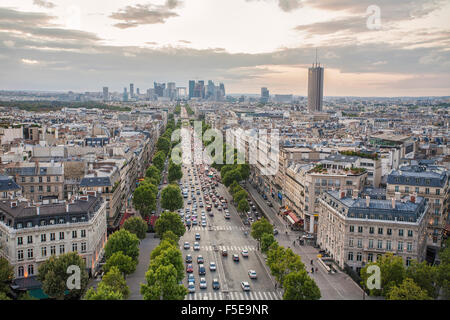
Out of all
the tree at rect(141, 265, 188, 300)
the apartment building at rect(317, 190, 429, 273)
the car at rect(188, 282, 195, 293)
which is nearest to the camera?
the tree at rect(141, 265, 188, 300)

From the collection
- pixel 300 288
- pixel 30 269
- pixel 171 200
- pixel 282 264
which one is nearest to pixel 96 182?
pixel 171 200

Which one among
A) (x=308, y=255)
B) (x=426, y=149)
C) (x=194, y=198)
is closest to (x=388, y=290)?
(x=308, y=255)

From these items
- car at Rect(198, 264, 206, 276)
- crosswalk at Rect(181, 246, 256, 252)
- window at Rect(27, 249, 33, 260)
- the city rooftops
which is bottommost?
crosswalk at Rect(181, 246, 256, 252)

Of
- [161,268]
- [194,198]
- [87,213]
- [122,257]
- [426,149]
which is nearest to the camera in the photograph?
[161,268]

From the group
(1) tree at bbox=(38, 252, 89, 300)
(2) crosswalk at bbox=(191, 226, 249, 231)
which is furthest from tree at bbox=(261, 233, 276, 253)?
(1) tree at bbox=(38, 252, 89, 300)

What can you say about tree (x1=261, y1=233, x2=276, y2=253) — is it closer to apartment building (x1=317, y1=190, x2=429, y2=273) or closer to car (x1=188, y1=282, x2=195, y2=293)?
apartment building (x1=317, y1=190, x2=429, y2=273)

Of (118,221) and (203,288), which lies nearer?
(203,288)

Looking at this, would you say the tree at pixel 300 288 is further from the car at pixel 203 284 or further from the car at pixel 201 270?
the car at pixel 201 270
